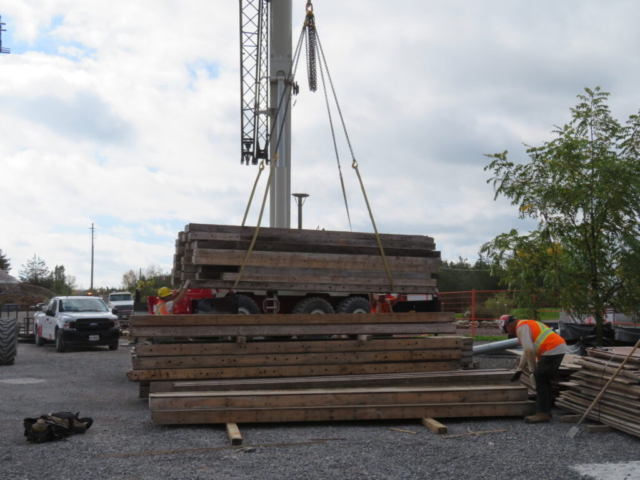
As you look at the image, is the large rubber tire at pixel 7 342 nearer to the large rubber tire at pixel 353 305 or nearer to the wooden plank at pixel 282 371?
the wooden plank at pixel 282 371

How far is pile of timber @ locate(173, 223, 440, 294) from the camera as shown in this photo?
961 centimetres

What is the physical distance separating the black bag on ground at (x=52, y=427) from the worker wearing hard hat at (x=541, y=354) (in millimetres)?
5409

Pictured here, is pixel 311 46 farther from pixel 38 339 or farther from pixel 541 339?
pixel 38 339

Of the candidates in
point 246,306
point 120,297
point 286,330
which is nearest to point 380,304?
point 246,306

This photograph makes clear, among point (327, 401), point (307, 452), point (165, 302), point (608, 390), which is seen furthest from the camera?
point (165, 302)

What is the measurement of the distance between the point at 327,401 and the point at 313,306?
303cm

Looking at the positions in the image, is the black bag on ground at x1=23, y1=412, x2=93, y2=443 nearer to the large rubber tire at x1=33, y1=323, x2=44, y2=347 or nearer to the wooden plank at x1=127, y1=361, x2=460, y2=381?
the wooden plank at x1=127, y1=361, x2=460, y2=381

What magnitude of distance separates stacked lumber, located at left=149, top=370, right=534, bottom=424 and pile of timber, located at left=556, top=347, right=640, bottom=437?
25.3 inches

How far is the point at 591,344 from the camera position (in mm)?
13188

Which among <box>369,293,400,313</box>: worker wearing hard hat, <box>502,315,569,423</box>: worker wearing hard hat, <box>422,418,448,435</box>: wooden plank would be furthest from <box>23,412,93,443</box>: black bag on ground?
<box>369,293,400,313</box>: worker wearing hard hat

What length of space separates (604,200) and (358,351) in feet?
18.7

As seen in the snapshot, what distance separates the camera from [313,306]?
436 inches

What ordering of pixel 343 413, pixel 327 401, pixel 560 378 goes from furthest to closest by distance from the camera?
pixel 560 378 → pixel 327 401 → pixel 343 413

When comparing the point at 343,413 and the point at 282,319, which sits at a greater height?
the point at 282,319
